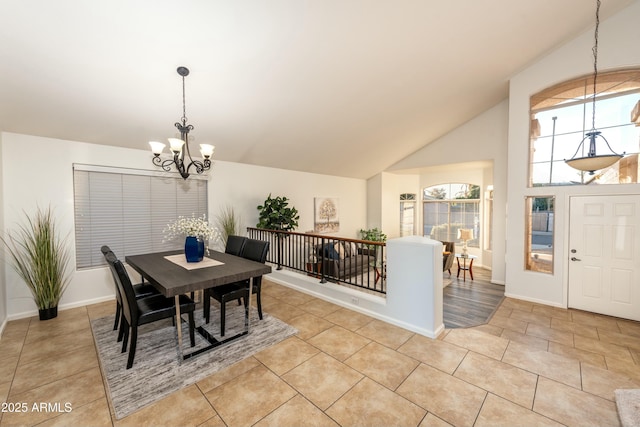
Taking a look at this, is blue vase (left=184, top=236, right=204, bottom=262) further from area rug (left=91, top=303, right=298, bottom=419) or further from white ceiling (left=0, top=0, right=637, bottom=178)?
white ceiling (left=0, top=0, right=637, bottom=178)

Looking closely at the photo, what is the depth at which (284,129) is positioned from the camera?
465 cm

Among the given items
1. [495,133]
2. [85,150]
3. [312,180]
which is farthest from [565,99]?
[85,150]

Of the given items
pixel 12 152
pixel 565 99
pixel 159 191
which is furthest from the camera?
pixel 159 191

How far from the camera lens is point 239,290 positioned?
3064mm

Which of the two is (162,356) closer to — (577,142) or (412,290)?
(412,290)

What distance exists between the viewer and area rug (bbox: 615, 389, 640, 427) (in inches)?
67.6

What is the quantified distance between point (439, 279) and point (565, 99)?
12.5 feet

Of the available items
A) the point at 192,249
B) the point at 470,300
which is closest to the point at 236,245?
the point at 192,249

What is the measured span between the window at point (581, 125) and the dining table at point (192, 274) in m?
4.80

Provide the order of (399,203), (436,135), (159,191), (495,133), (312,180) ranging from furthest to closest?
(399,203), (312,180), (436,135), (495,133), (159,191)

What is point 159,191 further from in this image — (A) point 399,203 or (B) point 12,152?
(A) point 399,203

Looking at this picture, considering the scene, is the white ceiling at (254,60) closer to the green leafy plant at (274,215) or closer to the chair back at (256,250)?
the green leafy plant at (274,215)

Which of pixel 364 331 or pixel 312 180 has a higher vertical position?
pixel 312 180

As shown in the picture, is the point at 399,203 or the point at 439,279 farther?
the point at 399,203
